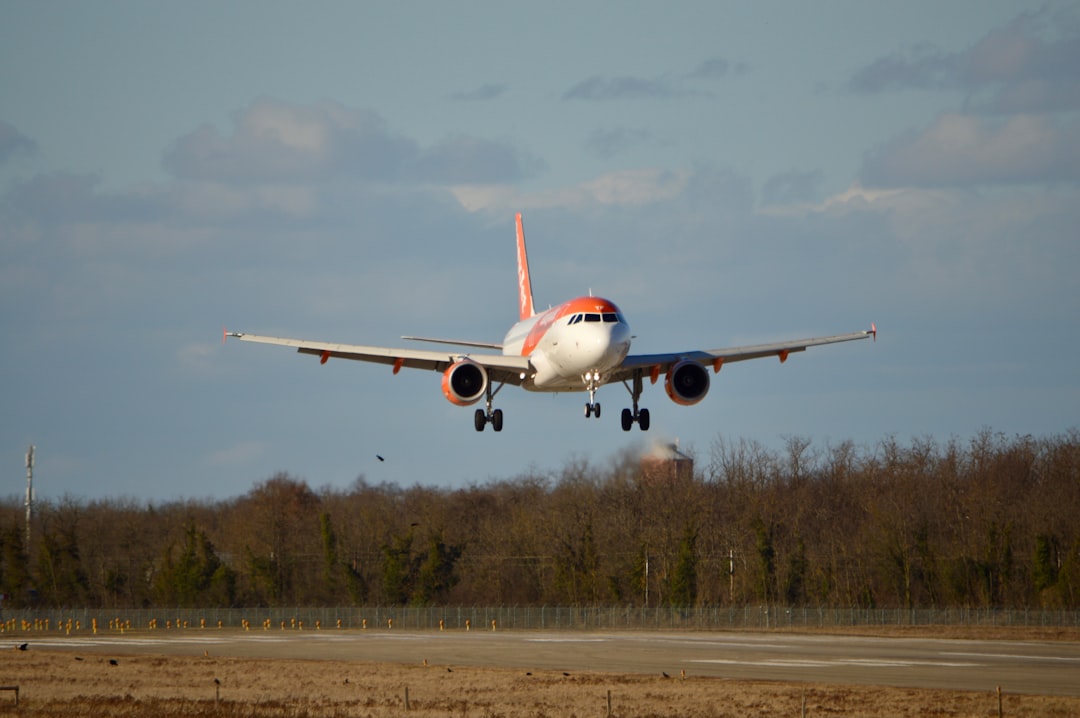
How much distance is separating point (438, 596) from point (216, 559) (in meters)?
19.9

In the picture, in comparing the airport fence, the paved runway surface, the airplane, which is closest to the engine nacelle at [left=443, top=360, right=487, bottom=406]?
the airplane

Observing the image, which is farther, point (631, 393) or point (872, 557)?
point (872, 557)

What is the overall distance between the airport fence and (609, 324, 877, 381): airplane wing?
3230 centimetres

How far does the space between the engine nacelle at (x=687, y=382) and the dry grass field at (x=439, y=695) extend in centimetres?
1083

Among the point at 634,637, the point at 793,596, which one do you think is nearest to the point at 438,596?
the point at 793,596

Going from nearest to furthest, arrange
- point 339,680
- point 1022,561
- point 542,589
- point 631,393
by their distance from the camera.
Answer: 1. point 339,680
2. point 631,393
3. point 1022,561
4. point 542,589

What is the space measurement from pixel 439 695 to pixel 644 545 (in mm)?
63873

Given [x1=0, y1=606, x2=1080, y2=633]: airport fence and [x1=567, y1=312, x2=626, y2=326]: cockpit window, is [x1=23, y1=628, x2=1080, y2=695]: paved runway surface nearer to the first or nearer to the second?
[x1=0, y1=606, x2=1080, y2=633]: airport fence

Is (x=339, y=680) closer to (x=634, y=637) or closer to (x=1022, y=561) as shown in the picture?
(x=634, y=637)

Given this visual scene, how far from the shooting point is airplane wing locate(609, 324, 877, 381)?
181 feet

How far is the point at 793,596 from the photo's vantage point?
341ft

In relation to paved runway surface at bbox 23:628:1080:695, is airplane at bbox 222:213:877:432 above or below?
above

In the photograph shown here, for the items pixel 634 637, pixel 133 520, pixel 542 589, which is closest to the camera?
A: pixel 634 637

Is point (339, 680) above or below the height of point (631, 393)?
below
